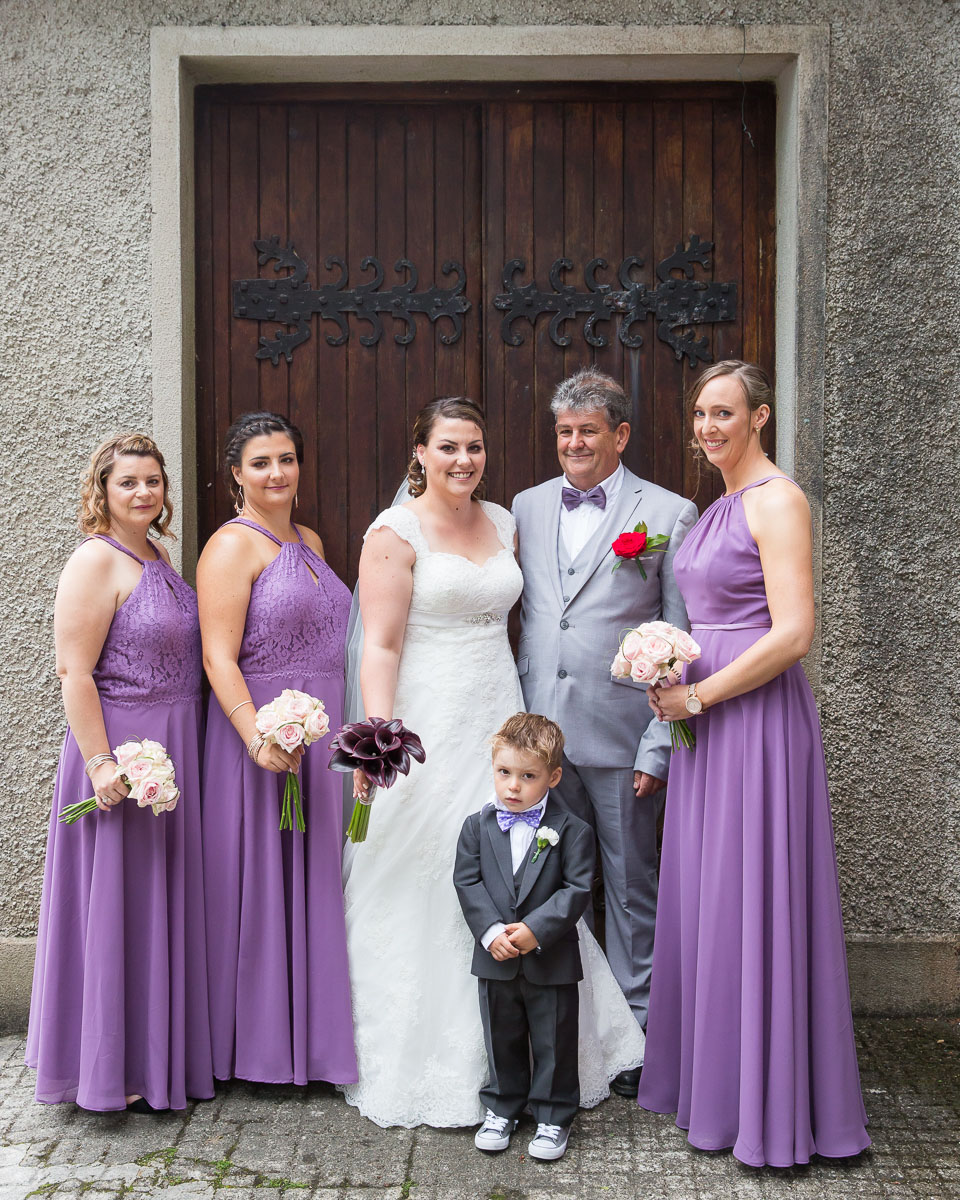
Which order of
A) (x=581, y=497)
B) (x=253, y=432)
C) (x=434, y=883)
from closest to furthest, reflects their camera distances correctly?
(x=434, y=883), (x=253, y=432), (x=581, y=497)

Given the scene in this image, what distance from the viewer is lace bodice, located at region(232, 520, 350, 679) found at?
344 centimetres

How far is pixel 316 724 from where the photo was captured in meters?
3.20

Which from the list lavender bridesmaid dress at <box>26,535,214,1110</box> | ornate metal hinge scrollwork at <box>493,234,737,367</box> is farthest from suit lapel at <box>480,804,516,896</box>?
ornate metal hinge scrollwork at <box>493,234,737,367</box>

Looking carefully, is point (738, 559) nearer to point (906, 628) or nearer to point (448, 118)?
point (906, 628)

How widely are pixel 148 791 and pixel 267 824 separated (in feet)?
1.60

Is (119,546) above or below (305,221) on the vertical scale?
below

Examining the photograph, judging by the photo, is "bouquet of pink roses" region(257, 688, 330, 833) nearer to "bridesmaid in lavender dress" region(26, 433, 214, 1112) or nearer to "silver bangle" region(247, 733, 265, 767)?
"silver bangle" region(247, 733, 265, 767)

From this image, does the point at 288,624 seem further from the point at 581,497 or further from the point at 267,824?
the point at 581,497

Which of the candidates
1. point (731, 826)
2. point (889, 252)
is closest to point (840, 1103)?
point (731, 826)

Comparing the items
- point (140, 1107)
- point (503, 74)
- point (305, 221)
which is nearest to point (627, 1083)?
point (140, 1107)

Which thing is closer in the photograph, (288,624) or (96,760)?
(96,760)

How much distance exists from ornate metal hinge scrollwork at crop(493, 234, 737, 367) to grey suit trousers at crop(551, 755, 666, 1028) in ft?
5.87

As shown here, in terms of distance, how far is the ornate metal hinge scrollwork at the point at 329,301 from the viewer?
4.19 metres

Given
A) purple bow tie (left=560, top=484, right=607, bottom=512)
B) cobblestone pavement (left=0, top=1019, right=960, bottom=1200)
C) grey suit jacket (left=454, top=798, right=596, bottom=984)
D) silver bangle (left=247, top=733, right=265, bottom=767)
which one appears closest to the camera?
cobblestone pavement (left=0, top=1019, right=960, bottom=1200)
